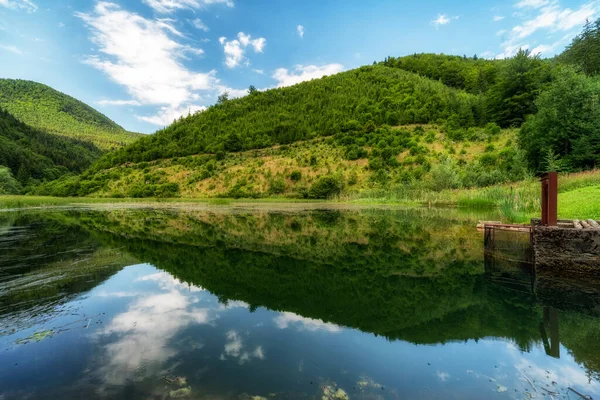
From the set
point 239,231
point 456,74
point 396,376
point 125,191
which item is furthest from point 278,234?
point 456,74

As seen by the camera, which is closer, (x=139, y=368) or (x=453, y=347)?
(x=139, y=368)

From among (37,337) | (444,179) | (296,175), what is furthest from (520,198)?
(296,175)

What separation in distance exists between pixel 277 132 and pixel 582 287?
76.9 m

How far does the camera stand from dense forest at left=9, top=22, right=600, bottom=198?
29.4 metres

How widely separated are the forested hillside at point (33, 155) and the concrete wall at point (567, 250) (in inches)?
3207

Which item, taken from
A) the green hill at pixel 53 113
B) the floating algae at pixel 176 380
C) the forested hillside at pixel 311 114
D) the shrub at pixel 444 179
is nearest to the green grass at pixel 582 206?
the floating algae at pixel 176 380

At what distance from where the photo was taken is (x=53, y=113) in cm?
16525

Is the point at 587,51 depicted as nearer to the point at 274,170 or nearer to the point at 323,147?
the point at 323,147

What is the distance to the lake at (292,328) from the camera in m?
3.67

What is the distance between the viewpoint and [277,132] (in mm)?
80625

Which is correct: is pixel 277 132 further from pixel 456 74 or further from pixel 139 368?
pixel 139 368

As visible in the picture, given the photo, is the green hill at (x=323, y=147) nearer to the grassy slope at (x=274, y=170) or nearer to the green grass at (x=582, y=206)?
the grassy slope at (x=274, y=170)

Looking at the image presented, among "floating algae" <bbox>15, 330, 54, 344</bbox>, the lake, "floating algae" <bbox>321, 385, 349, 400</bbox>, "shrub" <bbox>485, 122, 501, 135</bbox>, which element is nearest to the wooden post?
the lake

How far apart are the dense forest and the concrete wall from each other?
22972mm
